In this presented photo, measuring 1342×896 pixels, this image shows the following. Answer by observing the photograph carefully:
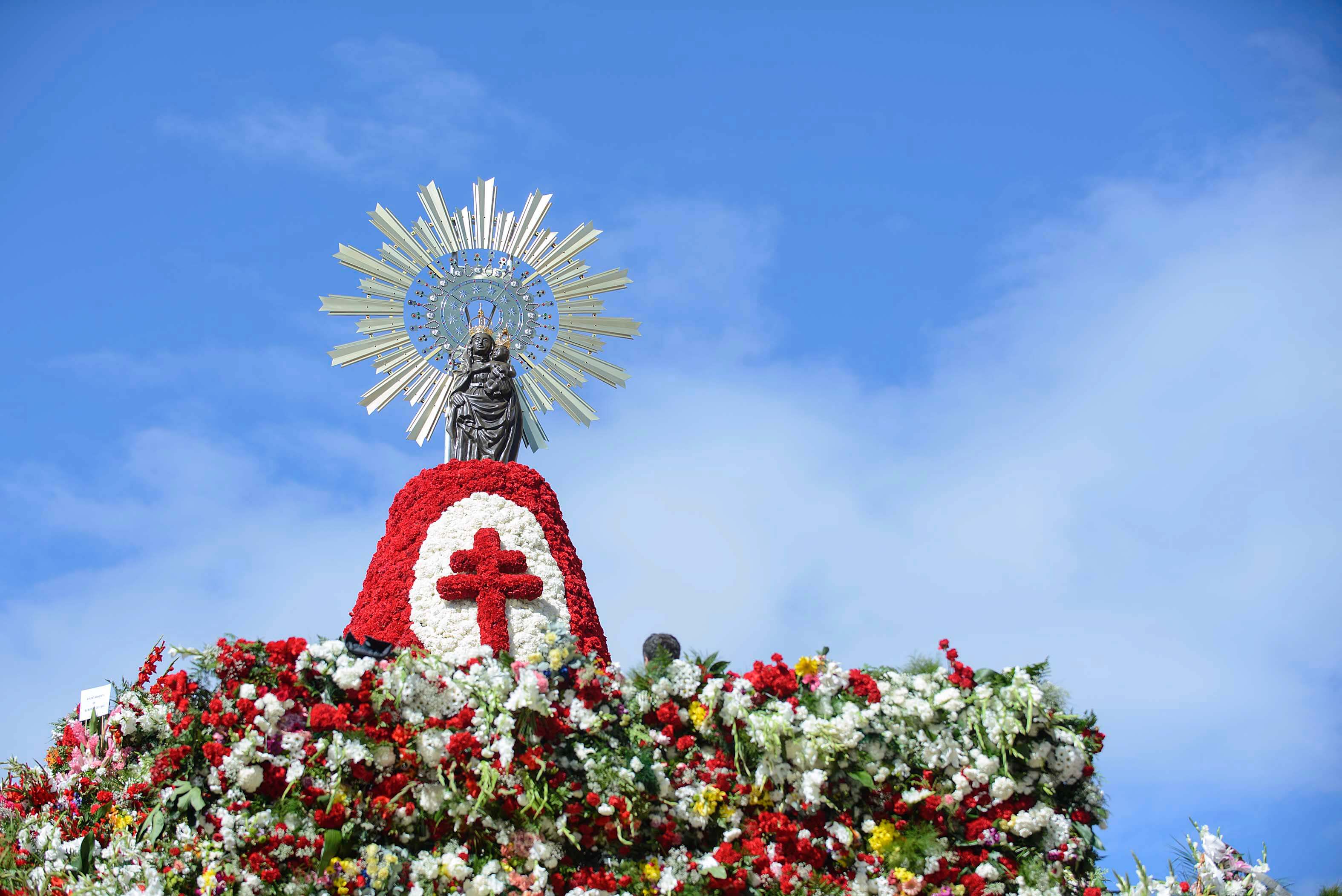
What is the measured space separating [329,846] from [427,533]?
13.8 ft

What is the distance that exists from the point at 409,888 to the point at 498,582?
3503mm

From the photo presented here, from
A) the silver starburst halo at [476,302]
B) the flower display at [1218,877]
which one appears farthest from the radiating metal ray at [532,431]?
the flower display at [1218,877]

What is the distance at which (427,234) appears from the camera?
14211mm

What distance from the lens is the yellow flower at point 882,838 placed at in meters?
9.09

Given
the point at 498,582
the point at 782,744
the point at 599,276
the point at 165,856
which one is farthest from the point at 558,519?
the point at 165,856

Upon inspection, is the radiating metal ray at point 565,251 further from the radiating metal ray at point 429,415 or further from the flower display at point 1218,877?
the flower display at point 1218,877

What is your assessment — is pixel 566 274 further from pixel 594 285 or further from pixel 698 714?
pixel 698 714

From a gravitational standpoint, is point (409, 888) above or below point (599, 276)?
below

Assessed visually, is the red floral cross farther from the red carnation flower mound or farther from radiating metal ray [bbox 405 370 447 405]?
radiating metal ray [bbox 405 370 447 405]

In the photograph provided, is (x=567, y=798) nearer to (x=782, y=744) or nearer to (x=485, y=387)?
(x=782, y=744)

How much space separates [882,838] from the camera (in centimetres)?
909

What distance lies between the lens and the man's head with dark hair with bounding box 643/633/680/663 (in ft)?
33.8

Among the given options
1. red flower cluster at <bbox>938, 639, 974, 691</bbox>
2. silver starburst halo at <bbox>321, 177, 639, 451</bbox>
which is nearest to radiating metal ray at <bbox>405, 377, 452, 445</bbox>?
silver starburst halo at <bbox>321, 177, 639, 451</bbox>

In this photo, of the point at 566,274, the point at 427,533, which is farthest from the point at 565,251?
the point at 427,533
